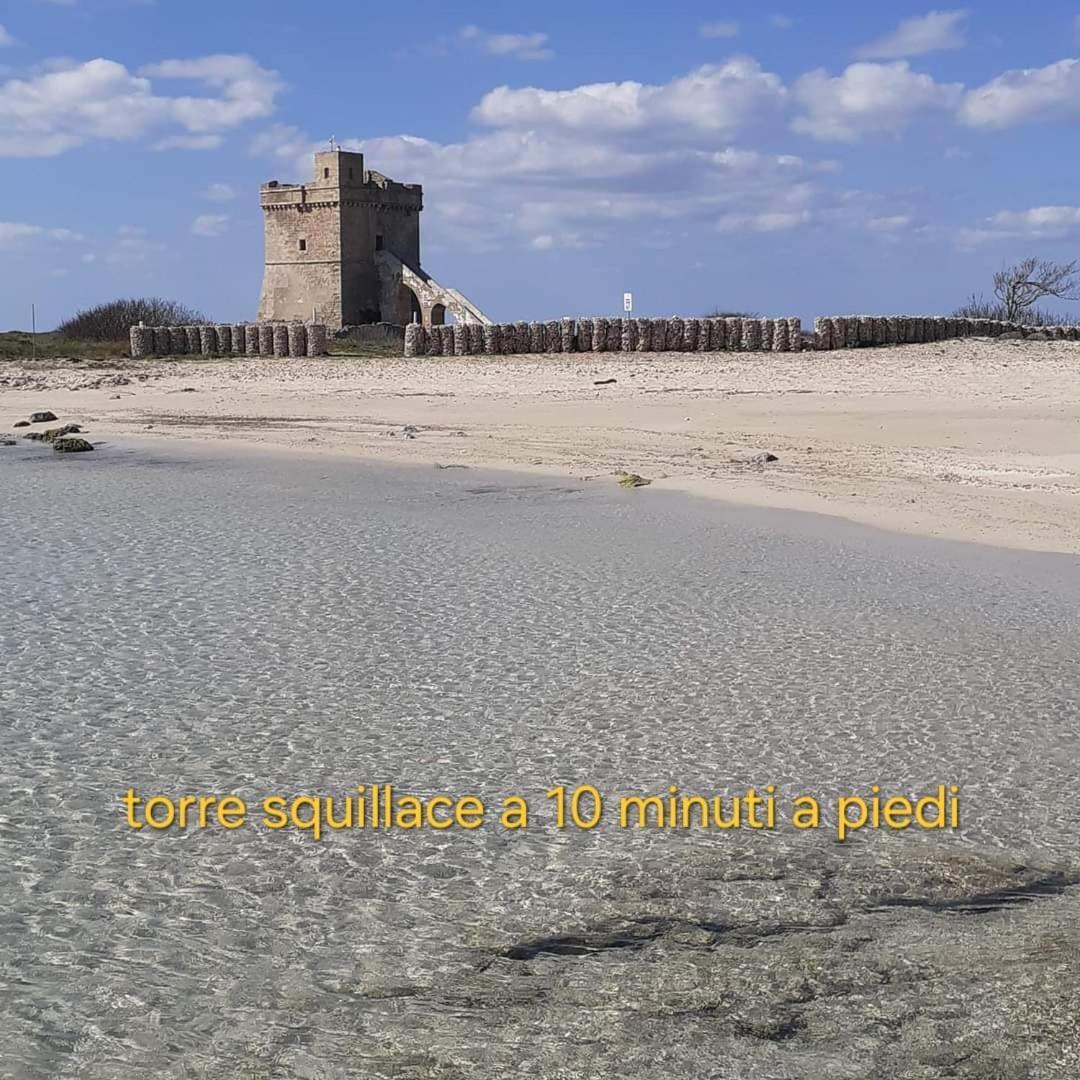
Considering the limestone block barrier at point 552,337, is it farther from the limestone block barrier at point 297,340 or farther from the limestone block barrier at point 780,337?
the limestone block barrier at point 297,340

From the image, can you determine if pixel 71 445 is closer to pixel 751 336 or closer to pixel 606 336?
pixel 606 336

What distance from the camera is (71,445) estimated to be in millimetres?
13039

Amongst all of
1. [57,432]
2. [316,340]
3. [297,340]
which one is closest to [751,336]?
→ [316,340]

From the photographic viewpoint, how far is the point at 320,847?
3.44 metres

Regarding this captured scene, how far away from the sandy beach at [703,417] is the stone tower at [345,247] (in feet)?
87.8

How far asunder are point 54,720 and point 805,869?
240 centimetres

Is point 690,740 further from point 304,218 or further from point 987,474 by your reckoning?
point 304,218

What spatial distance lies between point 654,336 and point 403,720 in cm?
1746

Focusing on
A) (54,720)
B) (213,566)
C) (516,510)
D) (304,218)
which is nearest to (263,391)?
(516,510)

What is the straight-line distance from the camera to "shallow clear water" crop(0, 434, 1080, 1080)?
2822mm

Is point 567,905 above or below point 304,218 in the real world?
below

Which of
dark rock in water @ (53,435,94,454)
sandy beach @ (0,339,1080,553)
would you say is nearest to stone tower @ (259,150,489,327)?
sandy beach @ (0,339,1080,553)

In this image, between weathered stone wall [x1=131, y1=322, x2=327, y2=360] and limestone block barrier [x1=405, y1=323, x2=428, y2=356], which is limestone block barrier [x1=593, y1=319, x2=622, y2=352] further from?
weathered stone wall [x1=131, y1=322, x2=327, y2=360]

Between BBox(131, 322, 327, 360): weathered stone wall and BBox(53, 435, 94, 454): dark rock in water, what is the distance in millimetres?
9838
